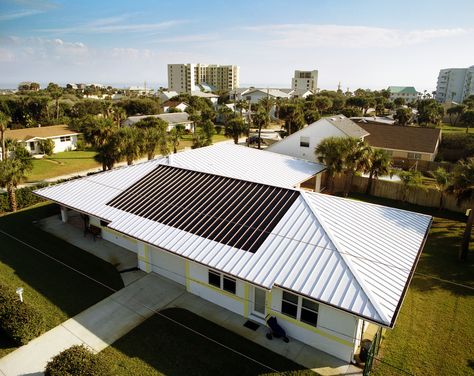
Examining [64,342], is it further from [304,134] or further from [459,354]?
[304,134]

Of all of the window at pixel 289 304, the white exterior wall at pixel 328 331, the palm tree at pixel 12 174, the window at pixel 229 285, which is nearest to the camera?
the white exterior wall at pixel 328 331

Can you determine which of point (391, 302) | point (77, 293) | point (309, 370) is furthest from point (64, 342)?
point (391, 302)

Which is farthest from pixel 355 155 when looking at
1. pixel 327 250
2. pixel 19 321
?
pixel 19 321

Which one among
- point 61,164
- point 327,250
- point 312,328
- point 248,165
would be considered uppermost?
point 248,165

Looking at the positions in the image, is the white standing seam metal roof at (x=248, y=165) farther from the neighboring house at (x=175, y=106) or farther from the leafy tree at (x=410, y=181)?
the neighboring house at (x=175, y=106)

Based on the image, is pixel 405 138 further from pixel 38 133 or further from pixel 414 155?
pixel 38 133

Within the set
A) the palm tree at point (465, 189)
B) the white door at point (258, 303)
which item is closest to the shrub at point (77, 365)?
the white door at point (258, 303)
